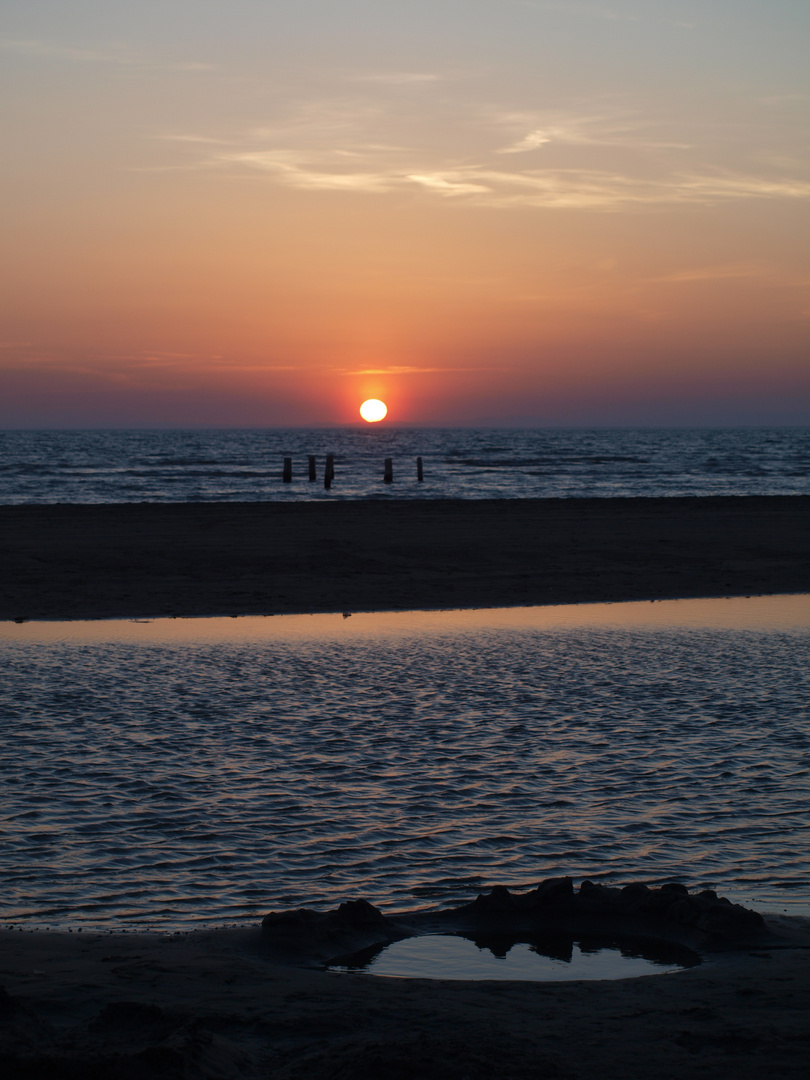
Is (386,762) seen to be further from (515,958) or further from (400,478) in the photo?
(400,478)

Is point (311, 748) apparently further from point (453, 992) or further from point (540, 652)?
point (540, 652)

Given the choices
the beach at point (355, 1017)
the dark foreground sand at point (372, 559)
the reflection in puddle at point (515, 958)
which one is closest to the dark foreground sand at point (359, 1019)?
the beach at point (355, 1017)

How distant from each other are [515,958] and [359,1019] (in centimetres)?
98

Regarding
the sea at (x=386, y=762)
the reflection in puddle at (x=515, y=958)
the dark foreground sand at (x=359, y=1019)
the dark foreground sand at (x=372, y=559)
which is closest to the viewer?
the dark foreground sand at (x=359, y=1019)

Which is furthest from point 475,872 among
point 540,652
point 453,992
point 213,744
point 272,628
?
point 272,628

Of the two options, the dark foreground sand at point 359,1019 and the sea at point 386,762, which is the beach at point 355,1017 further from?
the sea at point 386,762

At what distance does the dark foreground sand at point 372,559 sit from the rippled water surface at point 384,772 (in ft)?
12.0

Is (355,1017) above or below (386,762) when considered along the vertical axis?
above

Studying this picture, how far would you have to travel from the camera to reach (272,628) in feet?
43.1

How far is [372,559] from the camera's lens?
1905cm

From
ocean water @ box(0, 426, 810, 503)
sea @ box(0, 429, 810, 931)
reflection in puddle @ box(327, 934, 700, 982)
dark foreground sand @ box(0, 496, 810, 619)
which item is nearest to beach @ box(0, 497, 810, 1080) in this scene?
reflection in puddle @ box(327, 934, 700, 982)

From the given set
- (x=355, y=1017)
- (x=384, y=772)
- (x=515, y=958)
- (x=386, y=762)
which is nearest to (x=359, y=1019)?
(x=355, y=1017)

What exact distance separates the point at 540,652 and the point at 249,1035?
26.8ft

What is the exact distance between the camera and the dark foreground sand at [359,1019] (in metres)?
3.10
